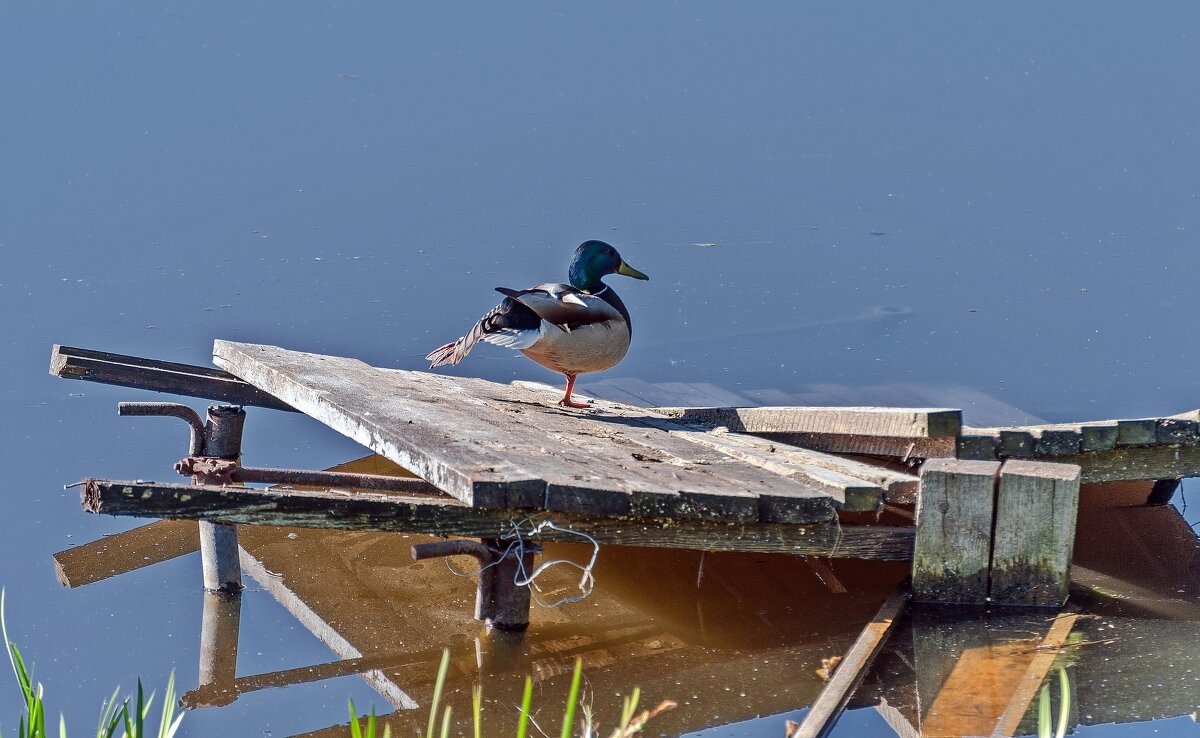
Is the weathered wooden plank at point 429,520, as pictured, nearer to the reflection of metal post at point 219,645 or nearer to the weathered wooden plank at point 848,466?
the weathered wooden plank at point 848,466

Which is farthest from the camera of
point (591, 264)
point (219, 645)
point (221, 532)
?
point (591, 264)

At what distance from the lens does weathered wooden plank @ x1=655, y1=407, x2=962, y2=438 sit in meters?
4.34

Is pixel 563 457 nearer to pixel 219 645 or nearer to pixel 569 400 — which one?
pixel 219 645

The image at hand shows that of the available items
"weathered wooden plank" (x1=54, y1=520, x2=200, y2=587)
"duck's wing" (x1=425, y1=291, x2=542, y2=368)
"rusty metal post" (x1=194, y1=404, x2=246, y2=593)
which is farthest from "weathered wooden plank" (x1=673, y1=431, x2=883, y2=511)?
"weathered wooden plank" (x1=54, y1=520, x2=200, y2=587)

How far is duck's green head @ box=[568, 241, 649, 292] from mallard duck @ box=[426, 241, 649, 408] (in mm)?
448

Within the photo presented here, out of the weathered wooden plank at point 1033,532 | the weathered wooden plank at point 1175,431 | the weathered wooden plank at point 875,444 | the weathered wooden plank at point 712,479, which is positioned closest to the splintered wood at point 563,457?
the weathered wooden plank at point 712,479

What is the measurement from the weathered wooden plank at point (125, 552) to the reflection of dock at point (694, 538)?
0.09 ft

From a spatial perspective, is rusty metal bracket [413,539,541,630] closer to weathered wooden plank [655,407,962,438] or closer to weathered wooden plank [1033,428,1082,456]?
weathered wooden plank [655,407,962,438]

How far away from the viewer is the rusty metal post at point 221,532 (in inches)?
191

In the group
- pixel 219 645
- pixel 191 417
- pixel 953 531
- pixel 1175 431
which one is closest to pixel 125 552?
pixel 191 417

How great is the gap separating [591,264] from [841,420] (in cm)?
181

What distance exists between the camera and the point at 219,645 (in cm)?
460

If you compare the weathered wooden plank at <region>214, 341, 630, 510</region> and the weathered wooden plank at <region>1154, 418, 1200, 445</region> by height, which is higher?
the weathered wooden plank at <region>1154, 418, 1200, 445</region>

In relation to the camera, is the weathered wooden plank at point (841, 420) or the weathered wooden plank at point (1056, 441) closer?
the weathered wooden plank at point (841, 420)
